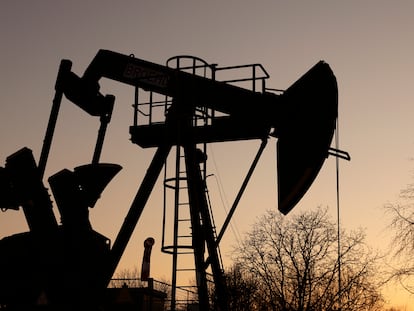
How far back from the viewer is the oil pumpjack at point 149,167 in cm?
1188

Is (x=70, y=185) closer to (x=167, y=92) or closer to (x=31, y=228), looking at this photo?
(x=31, y=228)

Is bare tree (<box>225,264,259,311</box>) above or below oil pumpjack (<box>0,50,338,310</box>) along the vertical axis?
above

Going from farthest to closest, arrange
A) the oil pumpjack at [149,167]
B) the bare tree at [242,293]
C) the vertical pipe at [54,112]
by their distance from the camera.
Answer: the bare tree at [242,293] → the vertical pipe at [54,112] → the oil pumpjack at [149,167]

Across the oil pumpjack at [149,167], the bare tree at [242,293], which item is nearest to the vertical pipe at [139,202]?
the oil pumpjack at [149,167]

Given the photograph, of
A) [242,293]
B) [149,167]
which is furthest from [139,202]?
[242,293]

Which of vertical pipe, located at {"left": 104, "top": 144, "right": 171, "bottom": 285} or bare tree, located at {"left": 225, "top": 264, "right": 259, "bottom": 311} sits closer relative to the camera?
vertical pipe, located at {"left": 104, "top": 144, "right": 171, "bottom": 285}

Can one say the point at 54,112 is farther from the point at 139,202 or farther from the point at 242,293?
the point at 242,293

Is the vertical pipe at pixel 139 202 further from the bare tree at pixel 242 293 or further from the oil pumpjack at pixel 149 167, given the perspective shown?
the bare tree at pixel 242 293

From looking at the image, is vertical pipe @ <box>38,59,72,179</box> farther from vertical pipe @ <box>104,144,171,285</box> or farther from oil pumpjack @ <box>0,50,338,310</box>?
vertical pipe @ <box>104,144,171,285</box>

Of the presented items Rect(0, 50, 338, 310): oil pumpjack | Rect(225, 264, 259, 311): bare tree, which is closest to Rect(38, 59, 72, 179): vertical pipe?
Rect(0, 50, 338, 310): oil pumpjack

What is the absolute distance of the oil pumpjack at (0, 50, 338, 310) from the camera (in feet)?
39.0

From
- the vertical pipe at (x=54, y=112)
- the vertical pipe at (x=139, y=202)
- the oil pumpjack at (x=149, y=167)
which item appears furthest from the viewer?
the vertical pipe at (x=139, y=202)

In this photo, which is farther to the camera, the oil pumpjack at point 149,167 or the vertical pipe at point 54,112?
the vertical pipe at point 54,112

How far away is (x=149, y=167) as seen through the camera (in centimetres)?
1714
